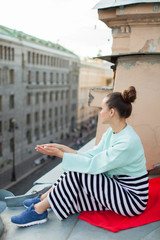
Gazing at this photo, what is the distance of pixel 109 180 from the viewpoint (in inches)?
92.7

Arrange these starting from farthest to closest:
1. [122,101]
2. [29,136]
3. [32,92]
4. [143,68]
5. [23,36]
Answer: [29,136], [32,92], [23,36], [143,68], [122,101]

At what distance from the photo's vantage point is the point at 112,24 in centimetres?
445

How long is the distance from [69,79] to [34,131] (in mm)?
11136

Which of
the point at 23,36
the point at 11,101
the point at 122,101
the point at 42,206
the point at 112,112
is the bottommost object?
the point at 11,101

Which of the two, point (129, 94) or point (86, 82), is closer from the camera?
point (129, 94)

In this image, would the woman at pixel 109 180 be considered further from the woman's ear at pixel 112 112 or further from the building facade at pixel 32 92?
the building facade at pixel 32 92

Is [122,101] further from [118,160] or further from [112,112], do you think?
[118,160]

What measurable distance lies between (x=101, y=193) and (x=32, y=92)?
24.1 metres

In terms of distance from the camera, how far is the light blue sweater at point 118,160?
7.70 ft

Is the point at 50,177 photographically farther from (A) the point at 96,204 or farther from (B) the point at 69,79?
(B) the point at 69,79

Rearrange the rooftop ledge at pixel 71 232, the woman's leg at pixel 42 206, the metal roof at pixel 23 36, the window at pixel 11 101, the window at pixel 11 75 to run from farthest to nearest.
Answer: the window at pixel 11 101
the window at pixel 11 75
the metal roof at pixel 23 36
the woman's leg at pixel 42 206
the rooftop ledge at pixel 71 232

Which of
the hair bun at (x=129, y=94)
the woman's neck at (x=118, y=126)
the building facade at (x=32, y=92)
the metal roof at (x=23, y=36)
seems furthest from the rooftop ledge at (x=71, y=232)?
the metal roof at (x=23, y=36)

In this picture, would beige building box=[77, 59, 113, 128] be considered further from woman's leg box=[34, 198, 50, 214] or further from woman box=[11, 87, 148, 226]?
woman's leg box=[34, 198, 50, 214]

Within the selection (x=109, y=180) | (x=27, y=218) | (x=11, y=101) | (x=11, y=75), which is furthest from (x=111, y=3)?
(x=11, y=101)
